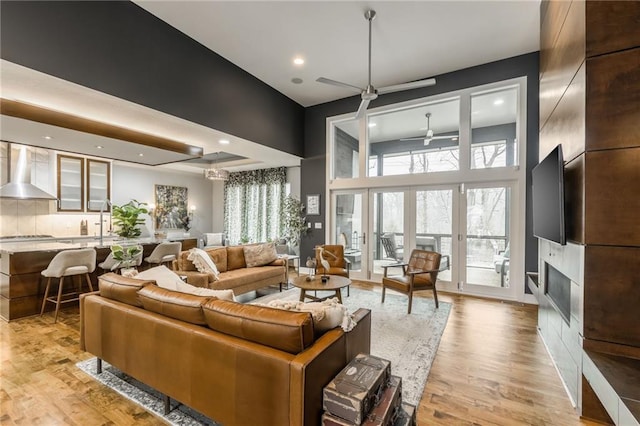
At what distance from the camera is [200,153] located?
5621mm

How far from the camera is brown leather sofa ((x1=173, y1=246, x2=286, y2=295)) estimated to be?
3.95 m

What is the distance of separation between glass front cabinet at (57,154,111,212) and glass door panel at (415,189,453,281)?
24.5 feet

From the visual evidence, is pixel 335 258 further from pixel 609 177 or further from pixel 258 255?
pixel 609 177

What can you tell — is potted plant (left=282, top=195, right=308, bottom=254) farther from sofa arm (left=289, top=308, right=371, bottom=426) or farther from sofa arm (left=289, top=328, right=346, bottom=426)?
sofa arm (left=289, top=328, right=346, bottom=426)

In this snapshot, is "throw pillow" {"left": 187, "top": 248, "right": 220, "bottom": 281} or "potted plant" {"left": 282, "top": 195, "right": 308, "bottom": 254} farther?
"potted plant" {"left": 282, "top": 195, "right": 308, "bottom": 254}

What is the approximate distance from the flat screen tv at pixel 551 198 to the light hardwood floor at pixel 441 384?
3.96 ft

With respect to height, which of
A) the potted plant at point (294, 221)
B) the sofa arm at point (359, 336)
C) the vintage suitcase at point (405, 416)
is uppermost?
the potted plant at point (294, 221)

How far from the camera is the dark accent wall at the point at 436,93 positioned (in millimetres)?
4430

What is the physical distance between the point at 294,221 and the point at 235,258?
215cm

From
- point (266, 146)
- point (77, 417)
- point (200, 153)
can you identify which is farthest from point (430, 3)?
point (77, 417)

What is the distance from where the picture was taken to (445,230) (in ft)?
16.9

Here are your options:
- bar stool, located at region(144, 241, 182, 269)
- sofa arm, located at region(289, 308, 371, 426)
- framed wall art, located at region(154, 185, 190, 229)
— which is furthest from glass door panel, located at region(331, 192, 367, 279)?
framed wall art, located at region(154, 185, 190, 229)

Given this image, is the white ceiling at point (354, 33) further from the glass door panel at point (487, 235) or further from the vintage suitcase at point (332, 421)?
the vintage suitcase at point (332, 421)

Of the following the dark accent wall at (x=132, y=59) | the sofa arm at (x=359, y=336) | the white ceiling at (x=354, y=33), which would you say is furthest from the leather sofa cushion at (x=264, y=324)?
the white ceiling at (x=354, y=33)
